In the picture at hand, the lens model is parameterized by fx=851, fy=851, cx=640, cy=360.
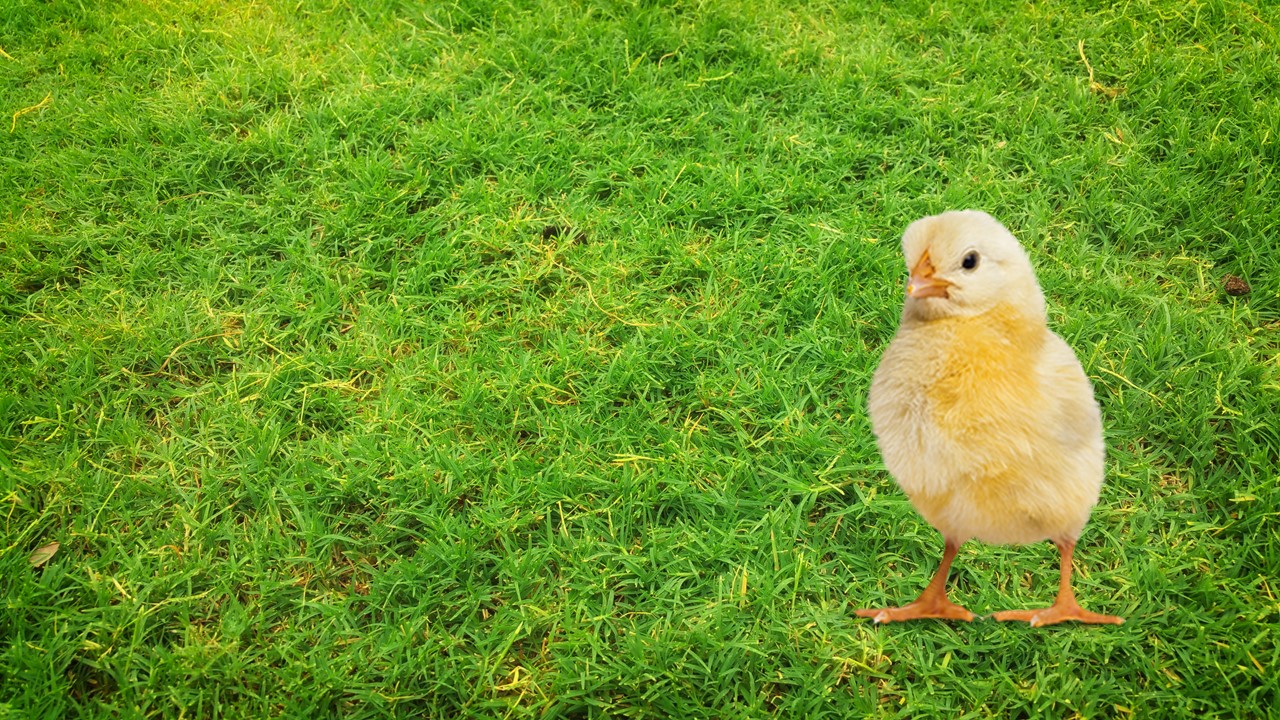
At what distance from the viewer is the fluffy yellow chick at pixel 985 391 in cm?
135

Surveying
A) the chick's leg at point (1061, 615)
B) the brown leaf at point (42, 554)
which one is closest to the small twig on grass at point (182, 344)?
the brown leaf at point (42, 554)

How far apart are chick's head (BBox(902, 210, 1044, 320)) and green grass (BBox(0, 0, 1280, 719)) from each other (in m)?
0.81

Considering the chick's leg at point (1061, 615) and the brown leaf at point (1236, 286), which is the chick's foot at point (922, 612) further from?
the brown leaf at point (1236, 286)

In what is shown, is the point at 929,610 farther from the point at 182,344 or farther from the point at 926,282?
the point at 182,344

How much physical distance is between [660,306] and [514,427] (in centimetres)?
58

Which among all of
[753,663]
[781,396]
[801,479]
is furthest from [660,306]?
[753,663]

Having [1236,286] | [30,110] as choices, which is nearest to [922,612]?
[1236,286]

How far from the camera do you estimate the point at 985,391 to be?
1.37 meters

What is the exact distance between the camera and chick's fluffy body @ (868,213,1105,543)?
53.5 inches

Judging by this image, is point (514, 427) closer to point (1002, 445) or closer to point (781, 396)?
point (781, 396)

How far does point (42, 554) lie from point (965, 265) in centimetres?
224

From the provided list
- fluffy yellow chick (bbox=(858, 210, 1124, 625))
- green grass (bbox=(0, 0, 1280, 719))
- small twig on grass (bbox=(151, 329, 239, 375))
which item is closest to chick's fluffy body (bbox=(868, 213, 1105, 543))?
fluffy yellow chick (bbox=(858, 210, 1124, 625))

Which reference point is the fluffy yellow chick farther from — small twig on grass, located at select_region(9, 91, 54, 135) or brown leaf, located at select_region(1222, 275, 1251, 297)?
small twig on grass, located at select_region(9, 91, 54, 135)

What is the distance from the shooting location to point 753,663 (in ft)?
6.18
